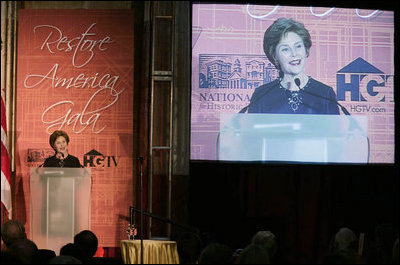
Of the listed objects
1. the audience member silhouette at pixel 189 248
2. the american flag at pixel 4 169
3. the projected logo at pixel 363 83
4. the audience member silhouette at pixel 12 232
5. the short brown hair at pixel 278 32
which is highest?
A: the short brown hair at pixel 278 32

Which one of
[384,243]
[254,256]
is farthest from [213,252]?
[384,243]

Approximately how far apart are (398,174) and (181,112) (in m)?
2.36

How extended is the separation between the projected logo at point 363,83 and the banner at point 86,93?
2.26 meters

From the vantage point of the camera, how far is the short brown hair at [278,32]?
632cm

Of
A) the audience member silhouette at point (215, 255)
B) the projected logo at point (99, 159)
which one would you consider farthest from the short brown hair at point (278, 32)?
the audience member silhouette at point (215, 255)

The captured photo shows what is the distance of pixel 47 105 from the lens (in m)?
6.47

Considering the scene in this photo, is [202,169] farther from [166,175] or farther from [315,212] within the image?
[315,212]

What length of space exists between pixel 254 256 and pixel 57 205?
3.33 metres

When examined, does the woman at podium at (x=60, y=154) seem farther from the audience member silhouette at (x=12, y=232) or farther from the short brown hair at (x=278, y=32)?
the short brown hair at (x=278, y=32)

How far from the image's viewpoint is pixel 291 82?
632cm

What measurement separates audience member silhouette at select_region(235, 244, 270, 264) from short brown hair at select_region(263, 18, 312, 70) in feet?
10.3

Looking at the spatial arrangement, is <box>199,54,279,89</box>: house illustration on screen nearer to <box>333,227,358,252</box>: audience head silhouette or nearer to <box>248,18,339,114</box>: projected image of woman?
<box>248,18,339,114</box>: projected image of woman

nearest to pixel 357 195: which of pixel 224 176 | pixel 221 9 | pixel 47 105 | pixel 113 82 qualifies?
pixel 224 176

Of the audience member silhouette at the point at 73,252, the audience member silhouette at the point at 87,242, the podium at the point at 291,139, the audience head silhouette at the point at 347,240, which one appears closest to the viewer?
the audience member silhouette at the point at 73,252
